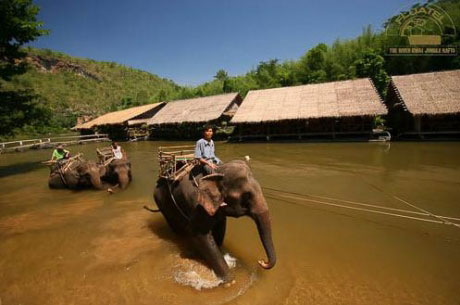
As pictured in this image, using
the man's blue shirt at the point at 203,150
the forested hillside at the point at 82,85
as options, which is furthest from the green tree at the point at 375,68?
the forested hillside at the point at 82,85

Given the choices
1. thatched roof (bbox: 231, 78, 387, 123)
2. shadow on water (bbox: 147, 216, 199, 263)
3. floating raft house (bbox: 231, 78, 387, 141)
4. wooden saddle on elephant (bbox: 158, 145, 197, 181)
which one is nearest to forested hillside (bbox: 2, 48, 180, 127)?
thatched roof (bbox: 231, 78, 387, 123)

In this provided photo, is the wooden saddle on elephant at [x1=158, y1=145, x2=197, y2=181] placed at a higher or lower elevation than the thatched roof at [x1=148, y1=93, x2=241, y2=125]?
lower

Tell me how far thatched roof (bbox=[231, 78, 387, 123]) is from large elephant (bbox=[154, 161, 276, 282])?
14.5 meters

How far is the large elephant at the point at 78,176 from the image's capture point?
30.2 feet

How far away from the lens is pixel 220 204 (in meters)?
3.57

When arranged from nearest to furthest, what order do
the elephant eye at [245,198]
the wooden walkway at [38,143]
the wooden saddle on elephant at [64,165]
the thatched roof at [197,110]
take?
the elephant eye at [245,198]
the wooden saddle on elephant at [64,165]
the thatched roof at [197,110]
the wooden walkway at [38,143]

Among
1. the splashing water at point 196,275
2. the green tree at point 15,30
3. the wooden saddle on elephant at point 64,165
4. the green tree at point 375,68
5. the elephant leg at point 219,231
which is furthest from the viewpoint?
the green tree at point 375,68

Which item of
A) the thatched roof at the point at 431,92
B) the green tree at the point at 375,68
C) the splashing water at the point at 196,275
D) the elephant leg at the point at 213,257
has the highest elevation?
the green tree at the point at 375,68

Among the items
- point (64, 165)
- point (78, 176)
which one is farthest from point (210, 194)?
point (64, 165)

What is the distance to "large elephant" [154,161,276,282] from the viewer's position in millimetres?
3408

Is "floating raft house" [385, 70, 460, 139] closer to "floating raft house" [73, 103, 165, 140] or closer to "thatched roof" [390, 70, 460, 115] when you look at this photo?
"thatched roof" [390, 70, 460, 115]

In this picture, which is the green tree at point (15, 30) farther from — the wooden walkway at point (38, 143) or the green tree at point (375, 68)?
the green tree at point (375, 68)

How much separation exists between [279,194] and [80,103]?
220 ft

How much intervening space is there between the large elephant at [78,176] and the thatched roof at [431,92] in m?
16.1
